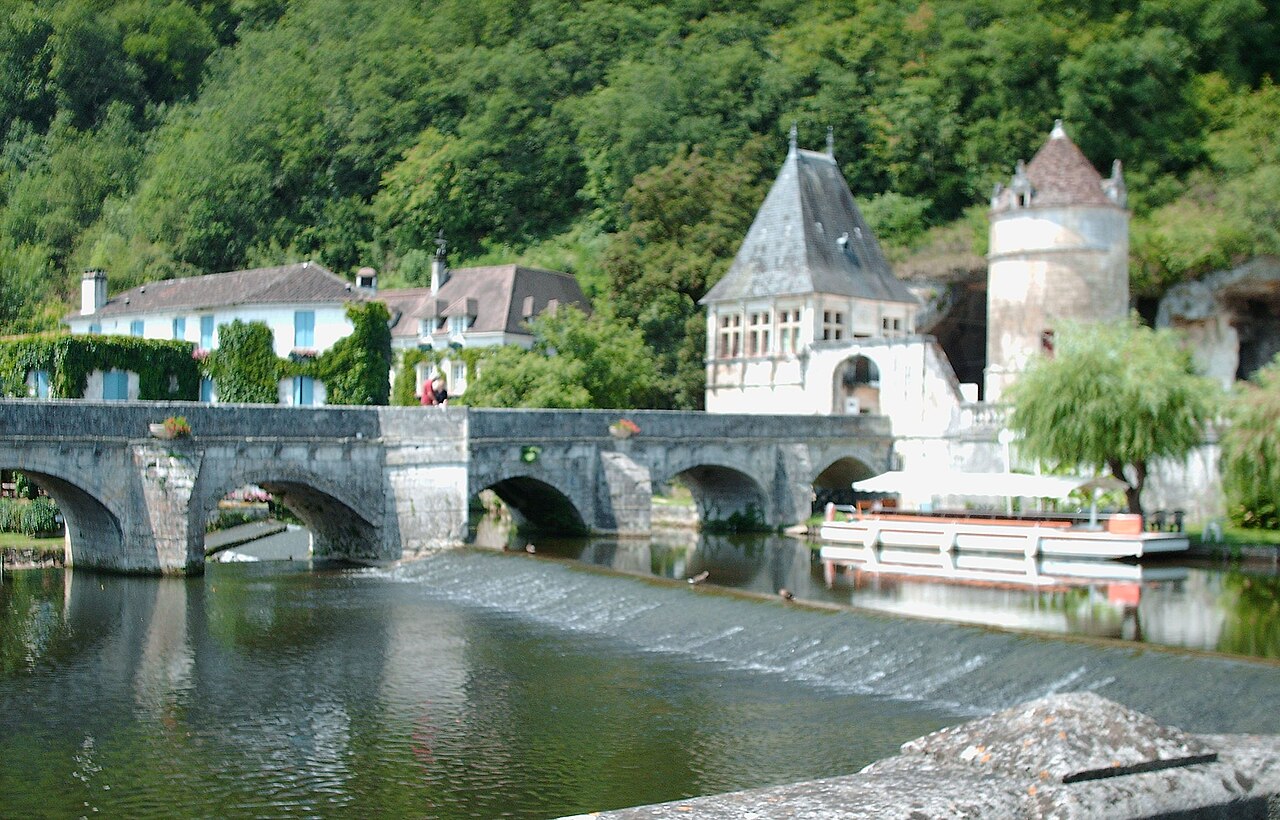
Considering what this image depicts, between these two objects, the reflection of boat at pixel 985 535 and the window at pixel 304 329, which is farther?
the window at pixel 304 329

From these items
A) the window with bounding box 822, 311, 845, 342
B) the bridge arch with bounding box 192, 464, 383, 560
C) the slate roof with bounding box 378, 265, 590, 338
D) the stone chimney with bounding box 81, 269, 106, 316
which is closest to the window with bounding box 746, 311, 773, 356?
the window with bounding box 822, 311, 845, 342

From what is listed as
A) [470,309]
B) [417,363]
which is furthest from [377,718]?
[470,309]

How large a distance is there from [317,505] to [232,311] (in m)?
20.5

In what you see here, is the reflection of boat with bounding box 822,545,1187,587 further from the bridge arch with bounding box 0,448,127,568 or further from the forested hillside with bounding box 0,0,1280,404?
the forested hillside with bounding box 0,0,1280,404

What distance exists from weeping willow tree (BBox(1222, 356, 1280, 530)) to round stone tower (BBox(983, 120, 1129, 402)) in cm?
1123

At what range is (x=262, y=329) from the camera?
160ft

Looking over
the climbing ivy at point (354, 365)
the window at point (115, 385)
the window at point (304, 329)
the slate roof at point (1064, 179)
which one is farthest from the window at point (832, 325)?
the window at point (115, 385)

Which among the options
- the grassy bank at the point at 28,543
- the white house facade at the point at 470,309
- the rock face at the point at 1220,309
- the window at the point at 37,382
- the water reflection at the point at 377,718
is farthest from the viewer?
the white house facade at the point at 470,309

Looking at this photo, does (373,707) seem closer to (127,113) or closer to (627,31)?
(627,31)

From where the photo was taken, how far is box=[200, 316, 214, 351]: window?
54188mm

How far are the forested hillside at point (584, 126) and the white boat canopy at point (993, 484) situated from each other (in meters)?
16.6

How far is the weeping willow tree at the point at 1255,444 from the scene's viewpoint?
3219 cm

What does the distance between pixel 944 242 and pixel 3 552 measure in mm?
38355

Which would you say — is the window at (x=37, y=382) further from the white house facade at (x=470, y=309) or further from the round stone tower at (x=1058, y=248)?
the round stone tower at (x=1058, y=248)
